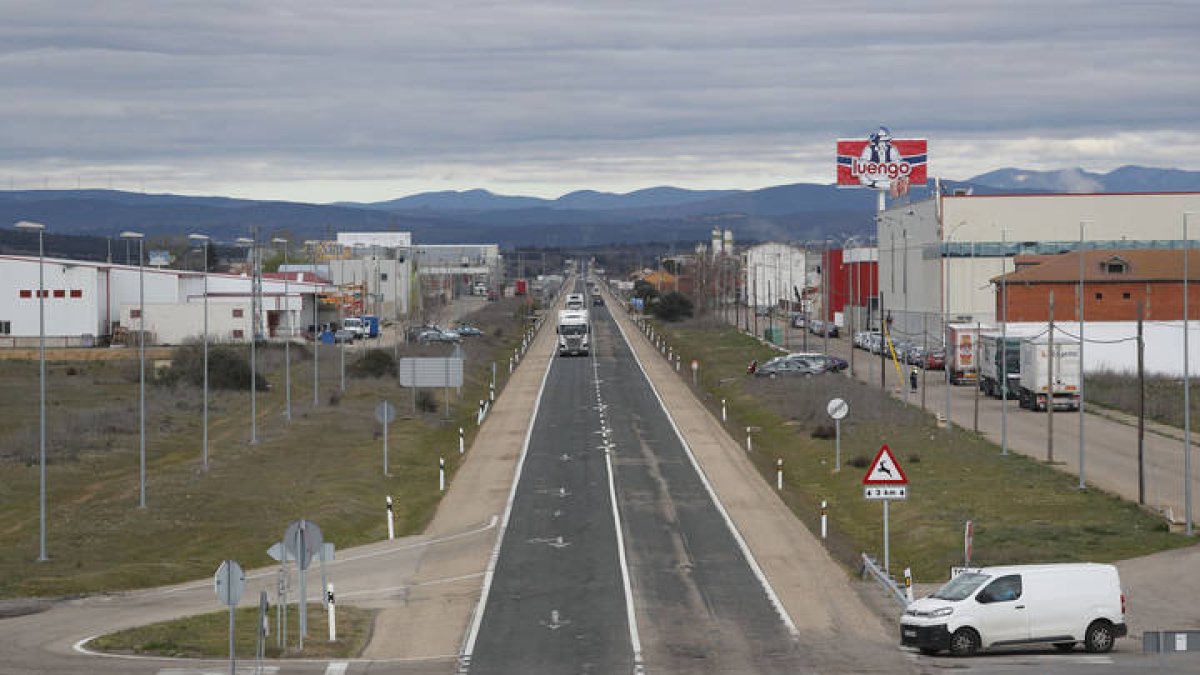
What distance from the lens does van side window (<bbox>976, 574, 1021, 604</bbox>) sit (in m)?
27.2

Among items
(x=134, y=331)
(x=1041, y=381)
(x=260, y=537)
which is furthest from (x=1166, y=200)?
(x=260, y=537)

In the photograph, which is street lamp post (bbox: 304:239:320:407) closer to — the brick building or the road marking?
the brick building

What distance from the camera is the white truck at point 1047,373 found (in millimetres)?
71500

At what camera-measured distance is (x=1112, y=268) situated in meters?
99.7

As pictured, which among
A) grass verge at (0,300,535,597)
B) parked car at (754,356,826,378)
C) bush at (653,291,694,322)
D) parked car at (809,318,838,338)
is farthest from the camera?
bush at (653,291,694,322)

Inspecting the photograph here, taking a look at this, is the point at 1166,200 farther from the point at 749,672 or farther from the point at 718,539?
the point at 749,672

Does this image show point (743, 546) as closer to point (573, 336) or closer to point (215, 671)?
point (215, 671)

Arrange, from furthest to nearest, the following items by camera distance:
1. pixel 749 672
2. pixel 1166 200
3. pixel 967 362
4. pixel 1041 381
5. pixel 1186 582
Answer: pixel 1166 200 < pixel 967 362 < pixel 1041 381 < pixel 1186 582 < pixel 749 672

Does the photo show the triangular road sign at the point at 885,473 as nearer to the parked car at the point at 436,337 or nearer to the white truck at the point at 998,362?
the white truck at the point at 998,362

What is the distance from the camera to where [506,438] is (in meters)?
Answer: 66.2

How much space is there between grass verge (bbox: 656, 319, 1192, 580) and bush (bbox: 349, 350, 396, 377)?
25.6 metres

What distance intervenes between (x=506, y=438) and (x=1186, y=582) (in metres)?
36.2

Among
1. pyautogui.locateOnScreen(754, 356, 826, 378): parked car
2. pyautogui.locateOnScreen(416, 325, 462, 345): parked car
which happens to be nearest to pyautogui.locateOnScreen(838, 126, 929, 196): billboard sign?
pyautogui.locateOnScreen(416, 325, 462, 345): parked car

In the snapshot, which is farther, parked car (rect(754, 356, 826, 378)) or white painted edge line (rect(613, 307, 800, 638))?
parked car (rect(754, 356, 826, 378))
